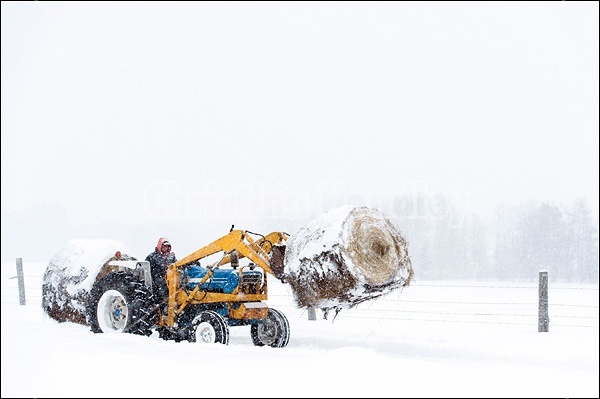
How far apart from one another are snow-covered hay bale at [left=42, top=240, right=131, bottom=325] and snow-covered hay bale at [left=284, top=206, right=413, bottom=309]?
4.12 metres

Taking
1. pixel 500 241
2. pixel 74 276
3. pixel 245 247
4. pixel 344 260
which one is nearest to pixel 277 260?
pixel 245 247

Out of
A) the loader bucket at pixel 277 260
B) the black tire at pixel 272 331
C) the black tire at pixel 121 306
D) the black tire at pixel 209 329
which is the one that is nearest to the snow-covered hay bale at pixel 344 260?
the loader bucket at pixel 277 260

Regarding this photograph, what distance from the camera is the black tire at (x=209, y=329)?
8.80m

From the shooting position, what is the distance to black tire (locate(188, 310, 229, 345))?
880 centimetres

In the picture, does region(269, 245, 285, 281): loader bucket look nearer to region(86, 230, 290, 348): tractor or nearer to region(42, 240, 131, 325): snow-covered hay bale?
region(86, 230, 290, 348): tractor

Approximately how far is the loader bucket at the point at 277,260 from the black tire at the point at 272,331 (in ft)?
3.87

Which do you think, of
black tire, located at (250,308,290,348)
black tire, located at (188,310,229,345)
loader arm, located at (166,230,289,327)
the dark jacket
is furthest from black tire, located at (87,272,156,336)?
black tire, located at (250,308,290,348)

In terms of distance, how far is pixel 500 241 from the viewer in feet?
214

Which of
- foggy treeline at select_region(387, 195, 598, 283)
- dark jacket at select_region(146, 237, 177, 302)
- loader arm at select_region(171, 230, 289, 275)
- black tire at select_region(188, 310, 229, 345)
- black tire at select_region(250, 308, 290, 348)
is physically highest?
loader arm at select_region(171, 230, 289, 275)

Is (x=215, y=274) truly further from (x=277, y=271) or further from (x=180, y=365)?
(x=180, y=365)

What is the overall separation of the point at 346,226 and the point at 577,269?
5010 centimetres

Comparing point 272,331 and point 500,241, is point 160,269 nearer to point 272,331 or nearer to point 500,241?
point 272,331

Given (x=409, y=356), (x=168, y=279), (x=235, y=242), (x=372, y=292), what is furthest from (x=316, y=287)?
(x=168, y=279)

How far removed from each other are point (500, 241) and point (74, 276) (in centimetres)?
5914
